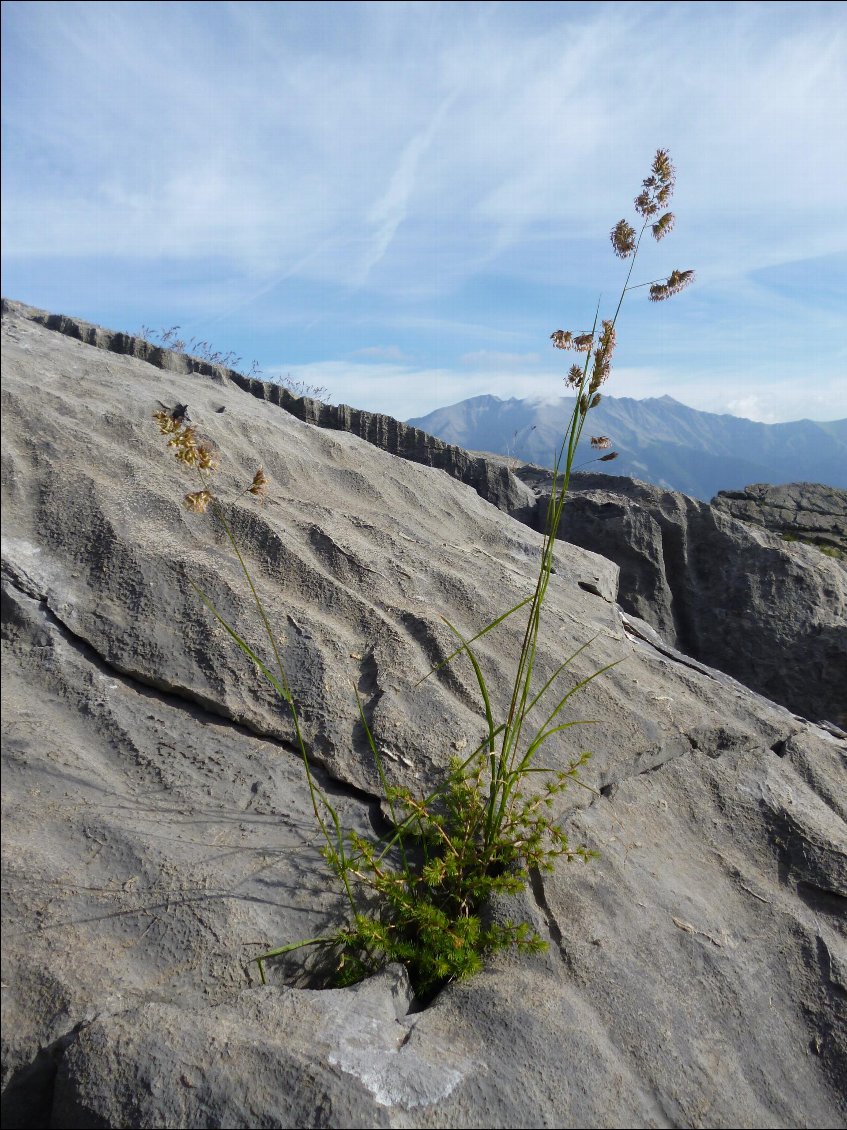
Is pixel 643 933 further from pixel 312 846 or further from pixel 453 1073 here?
pixel 312 846

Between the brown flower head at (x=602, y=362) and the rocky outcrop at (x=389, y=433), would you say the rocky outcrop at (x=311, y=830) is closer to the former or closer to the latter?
the brown flower head at (x=602, y=362)

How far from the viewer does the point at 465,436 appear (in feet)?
559

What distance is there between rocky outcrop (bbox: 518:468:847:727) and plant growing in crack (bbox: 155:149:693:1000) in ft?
14.3

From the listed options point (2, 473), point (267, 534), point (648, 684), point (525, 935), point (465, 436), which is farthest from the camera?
point (465, 436)

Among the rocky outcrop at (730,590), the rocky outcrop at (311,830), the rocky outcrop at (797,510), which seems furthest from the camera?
the rocky outcrop at (797,510)

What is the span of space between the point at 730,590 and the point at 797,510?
742 centimetres

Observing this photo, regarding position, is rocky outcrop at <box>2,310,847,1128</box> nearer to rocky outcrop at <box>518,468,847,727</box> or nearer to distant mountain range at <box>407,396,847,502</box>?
rocky outcrop at <box>518,468,847,727</box>

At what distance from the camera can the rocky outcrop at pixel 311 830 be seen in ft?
5.79

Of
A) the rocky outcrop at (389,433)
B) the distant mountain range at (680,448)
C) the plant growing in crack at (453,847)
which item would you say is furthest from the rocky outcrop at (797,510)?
the distant mountain range at (680,448)

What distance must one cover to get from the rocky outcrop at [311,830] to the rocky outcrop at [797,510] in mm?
8940

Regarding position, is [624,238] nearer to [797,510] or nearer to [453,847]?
[453,847]

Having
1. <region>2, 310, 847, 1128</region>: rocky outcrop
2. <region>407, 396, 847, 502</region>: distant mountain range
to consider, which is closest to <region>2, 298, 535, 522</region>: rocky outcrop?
<region>2, 310, 847, 1128</region>: rocky outcrop

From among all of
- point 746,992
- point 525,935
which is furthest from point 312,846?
point 746,992

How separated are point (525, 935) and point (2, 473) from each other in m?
2.45
